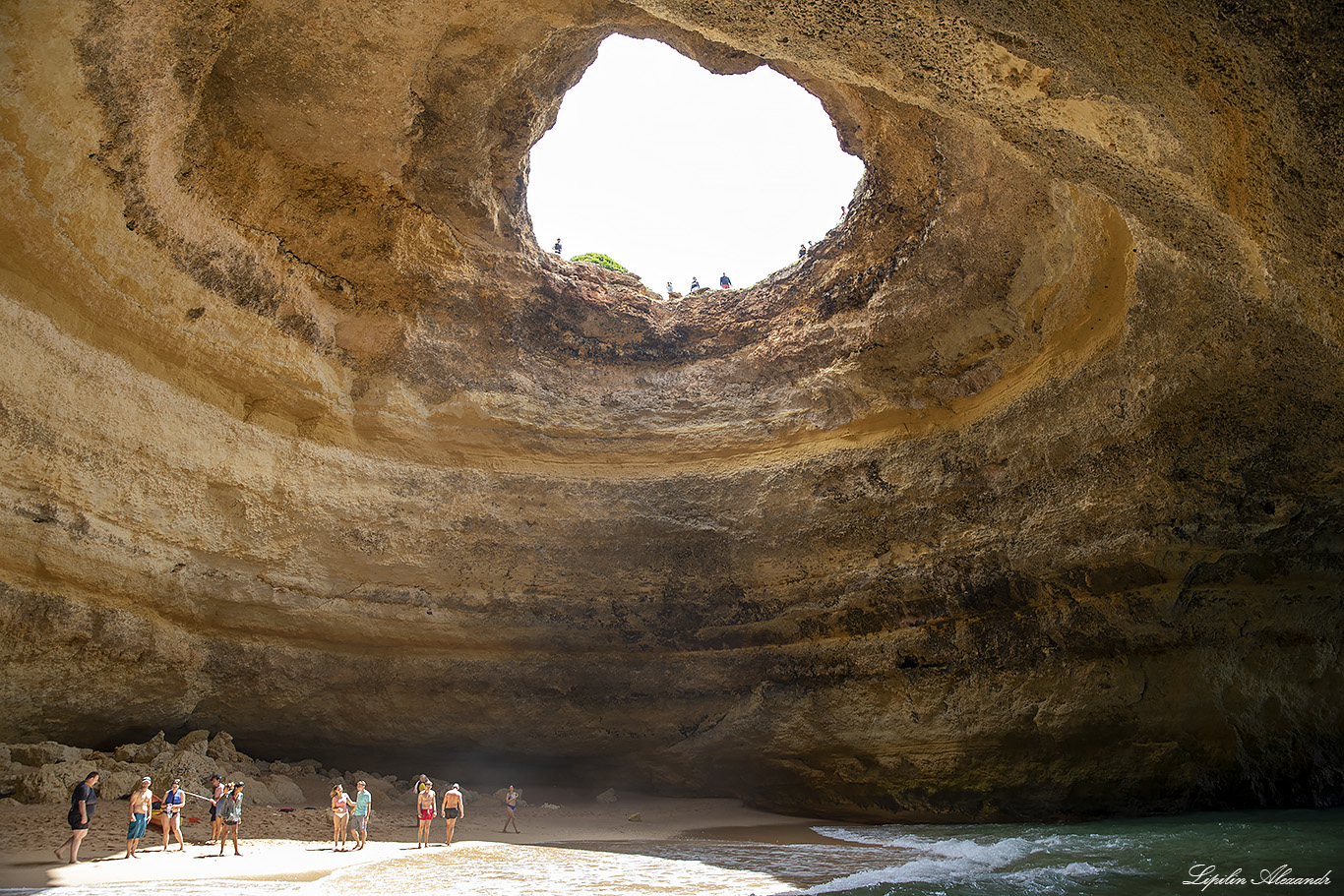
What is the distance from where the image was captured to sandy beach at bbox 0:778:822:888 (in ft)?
17.6

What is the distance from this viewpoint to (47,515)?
6641mm

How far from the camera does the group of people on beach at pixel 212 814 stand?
5.42m

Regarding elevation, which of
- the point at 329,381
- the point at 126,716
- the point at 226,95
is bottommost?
the point at 126,716

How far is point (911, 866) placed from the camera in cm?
610

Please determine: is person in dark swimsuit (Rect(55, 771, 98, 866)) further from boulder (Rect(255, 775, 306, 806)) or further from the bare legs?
boulder (Rect(255, 775, 306, 806))

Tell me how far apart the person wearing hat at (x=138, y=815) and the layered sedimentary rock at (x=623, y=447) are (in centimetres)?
197

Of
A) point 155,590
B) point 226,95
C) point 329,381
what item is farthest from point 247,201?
point 155,590

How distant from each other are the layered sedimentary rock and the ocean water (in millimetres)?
1359

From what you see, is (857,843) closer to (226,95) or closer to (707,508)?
(707,508)

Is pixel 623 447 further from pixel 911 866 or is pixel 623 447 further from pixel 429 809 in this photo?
pixel 911 866

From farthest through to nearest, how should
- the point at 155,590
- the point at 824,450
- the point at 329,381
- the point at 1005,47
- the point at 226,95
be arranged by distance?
the point at 824,450
the point at 329,381
the point at 155,590
the point at 226,95
the point at 1005,47

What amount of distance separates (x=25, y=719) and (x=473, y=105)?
7039 mm

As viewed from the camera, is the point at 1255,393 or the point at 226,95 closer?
the point at 1255,393

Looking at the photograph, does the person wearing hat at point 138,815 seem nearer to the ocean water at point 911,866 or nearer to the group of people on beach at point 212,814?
the group of people on beach at point 212,814
